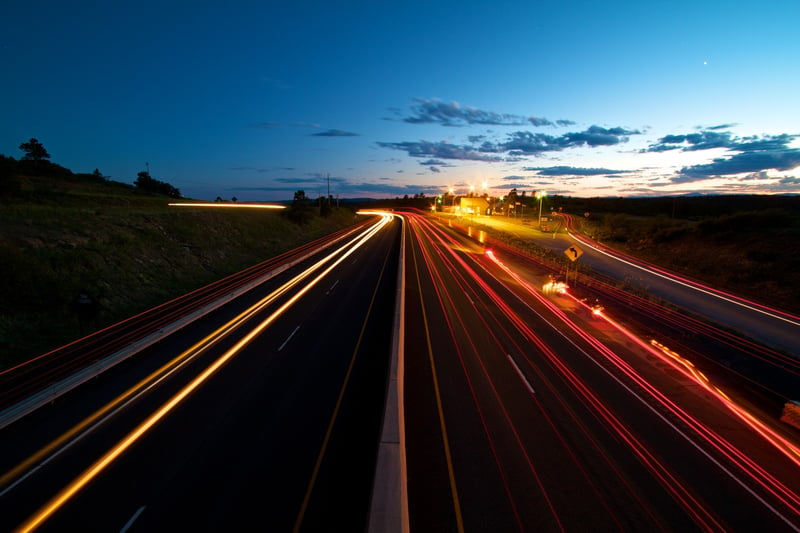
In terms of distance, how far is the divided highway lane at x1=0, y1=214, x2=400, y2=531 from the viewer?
24.6ft

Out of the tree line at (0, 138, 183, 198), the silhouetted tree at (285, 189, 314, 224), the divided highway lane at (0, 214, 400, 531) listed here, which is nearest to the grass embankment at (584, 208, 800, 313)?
the divided highway lane at (0, 214, 400, 531)

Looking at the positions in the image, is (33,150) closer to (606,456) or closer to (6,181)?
(6,181)

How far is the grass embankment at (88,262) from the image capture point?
52.3 feet

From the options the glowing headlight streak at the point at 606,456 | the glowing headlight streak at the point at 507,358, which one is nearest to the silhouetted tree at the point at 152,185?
the glowing headlight streak at the point at 507,358

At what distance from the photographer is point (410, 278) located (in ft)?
102

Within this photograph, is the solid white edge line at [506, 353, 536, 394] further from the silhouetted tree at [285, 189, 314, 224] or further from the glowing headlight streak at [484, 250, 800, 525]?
the silhouetted tree at [285, 189, 314, 224]

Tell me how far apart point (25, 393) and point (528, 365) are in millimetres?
17993

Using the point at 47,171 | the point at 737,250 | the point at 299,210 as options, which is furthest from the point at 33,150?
the point at 737,250

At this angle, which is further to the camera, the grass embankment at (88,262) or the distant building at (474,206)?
the distant building at (474,206)

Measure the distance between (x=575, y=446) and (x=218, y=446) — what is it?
9.78 m

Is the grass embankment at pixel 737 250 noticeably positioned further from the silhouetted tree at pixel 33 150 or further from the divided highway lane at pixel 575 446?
the silhouetted tree at pixel 33 150

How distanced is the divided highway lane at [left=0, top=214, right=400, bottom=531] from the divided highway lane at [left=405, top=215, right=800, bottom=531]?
1.89m

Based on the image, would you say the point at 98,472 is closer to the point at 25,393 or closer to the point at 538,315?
the point at 25,393

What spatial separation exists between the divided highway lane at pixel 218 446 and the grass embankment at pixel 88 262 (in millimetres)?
5601
